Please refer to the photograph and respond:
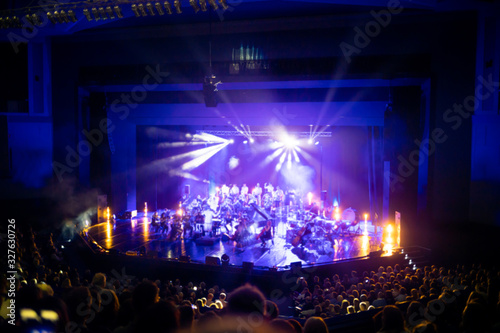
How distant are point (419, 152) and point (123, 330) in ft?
33.1

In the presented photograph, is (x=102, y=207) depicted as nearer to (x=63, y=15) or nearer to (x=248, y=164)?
(x=63, y=15)

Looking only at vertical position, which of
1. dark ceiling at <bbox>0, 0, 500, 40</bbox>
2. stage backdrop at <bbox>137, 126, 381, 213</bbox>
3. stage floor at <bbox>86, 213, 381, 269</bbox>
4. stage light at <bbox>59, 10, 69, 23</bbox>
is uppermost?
dark ceiling at <bbox>0, 0, 500, 40</bbox>

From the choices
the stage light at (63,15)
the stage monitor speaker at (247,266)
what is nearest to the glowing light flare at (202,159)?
the stage light at (63,15)

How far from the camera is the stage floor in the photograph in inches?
354

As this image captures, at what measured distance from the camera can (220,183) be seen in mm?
21422

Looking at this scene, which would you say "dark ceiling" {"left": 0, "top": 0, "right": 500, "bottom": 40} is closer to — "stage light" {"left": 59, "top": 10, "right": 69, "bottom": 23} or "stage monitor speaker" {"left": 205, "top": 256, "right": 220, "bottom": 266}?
"stage light" {"left": 59, "top": 10, "right": 69, "bottom": 23}

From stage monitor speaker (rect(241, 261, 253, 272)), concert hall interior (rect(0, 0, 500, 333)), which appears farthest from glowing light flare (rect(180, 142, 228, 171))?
stage monitor speaker (rect(241, 261, 253, 272))

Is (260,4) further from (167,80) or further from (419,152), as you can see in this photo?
(419,152)

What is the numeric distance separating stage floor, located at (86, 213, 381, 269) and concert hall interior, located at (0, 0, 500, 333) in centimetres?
9

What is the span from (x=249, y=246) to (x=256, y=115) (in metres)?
5.15

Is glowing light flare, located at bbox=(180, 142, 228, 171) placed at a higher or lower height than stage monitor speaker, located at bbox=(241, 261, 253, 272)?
higher

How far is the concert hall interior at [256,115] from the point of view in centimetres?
853

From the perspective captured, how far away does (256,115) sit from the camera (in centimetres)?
1262

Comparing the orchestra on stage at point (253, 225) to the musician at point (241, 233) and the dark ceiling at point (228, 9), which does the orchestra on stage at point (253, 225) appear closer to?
the musician at point (241, 233)
